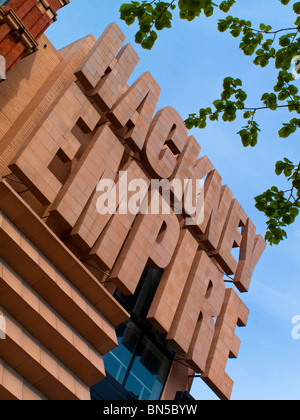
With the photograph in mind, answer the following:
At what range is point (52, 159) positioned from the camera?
2223 cm

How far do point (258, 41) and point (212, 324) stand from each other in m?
17.5

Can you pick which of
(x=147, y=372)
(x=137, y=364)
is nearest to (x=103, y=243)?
(x=137, y=364)

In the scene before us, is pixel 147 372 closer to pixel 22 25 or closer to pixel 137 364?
pixel 137 364

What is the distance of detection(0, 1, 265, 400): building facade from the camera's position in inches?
732

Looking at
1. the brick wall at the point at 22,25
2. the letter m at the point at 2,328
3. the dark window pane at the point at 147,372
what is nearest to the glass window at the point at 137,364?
the dark window pane at the point at 147,372

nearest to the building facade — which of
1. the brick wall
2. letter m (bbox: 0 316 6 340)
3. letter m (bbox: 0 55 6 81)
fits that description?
letter m (bbox: 0 316 6 340)

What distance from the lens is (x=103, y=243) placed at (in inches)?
870

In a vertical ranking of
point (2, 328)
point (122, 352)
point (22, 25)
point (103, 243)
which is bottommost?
point (2, 328)

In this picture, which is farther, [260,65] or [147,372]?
[147,372]

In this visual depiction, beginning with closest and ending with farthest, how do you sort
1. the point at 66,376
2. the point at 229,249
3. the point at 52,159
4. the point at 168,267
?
the point at 66,376, the point at 52,159, the point at 168,267, the point at 229,249

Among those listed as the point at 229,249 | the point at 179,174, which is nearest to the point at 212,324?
the point at 229,249


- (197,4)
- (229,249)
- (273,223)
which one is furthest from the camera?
(229,249)

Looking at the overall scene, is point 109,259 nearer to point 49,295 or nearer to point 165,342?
point 49,295

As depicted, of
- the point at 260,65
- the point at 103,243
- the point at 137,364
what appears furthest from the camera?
the point at 137,364
